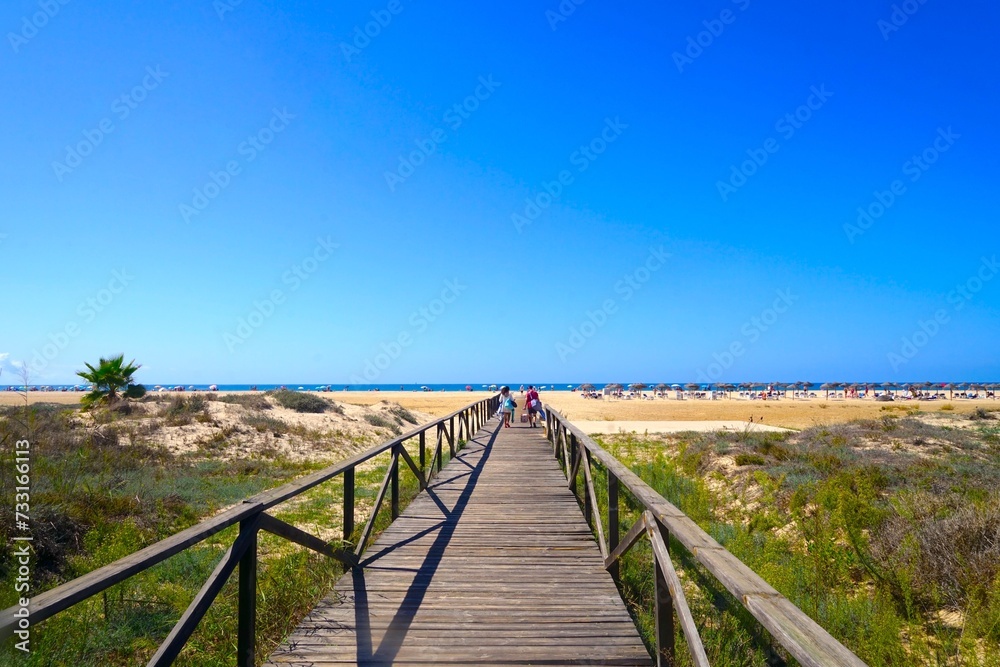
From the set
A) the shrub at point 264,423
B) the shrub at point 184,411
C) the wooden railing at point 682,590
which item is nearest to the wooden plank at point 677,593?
the wooden railing at point 682,590

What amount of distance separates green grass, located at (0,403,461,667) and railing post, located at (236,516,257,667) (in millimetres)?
308

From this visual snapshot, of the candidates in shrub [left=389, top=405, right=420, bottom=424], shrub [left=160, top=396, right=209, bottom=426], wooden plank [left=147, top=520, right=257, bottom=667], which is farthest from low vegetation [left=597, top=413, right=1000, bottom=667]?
shrub [left=389, top=405, right=420, bottom=424]

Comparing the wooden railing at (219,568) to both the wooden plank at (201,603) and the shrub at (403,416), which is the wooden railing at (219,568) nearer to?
the wooden plank at (201,603)

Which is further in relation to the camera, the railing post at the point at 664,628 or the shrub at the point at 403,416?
the shrub at the point at 403,416

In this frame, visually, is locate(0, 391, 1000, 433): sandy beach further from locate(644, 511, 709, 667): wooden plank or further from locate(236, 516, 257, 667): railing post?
locate(236, 516, 257, 667): railing post

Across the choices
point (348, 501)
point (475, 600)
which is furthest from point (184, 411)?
point (475, 600)

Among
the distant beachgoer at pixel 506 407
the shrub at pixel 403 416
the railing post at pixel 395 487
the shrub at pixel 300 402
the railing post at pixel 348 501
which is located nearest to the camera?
the railing post at pixel 348 501

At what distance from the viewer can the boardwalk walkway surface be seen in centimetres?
343

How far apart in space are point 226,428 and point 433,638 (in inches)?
547

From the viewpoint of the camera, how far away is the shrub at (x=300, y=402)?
854 inches

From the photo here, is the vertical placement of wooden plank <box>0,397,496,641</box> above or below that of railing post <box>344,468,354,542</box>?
above

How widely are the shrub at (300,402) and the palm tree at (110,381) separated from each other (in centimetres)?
537

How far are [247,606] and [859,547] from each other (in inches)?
224

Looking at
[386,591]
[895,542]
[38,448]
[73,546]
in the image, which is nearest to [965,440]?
[895,542]
